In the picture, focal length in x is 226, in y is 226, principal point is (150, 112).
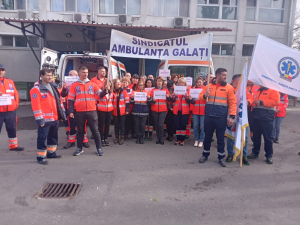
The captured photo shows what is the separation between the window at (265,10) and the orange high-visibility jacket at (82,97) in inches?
598

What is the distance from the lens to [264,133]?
500 centimetres

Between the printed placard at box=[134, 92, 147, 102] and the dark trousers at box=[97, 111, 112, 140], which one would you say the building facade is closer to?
the printed placard at box=[134, 92, 147, 102]

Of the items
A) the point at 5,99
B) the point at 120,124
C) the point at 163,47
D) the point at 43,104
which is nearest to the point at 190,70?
the point at 163,47

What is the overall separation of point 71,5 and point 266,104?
15.0 m

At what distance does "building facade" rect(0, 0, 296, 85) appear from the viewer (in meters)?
Result: 15.0

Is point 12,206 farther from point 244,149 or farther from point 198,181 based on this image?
point 244,149

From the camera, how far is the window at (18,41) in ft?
50.5

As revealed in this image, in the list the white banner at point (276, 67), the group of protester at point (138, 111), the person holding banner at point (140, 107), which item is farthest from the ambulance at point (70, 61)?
the white banner at point (276, 67)

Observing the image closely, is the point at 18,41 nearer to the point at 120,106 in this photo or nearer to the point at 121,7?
the point at 121,7

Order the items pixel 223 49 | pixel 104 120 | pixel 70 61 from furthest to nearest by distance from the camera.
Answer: pixel 223 49 < pixel 70 61 < pixel 104 120

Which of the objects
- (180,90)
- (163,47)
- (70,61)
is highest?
(163,47)

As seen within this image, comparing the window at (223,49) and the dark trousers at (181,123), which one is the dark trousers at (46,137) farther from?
the window at (223,49)

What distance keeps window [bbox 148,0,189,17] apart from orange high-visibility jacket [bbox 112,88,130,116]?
448 inches

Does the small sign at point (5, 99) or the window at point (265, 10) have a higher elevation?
the window at point (265, 10)
